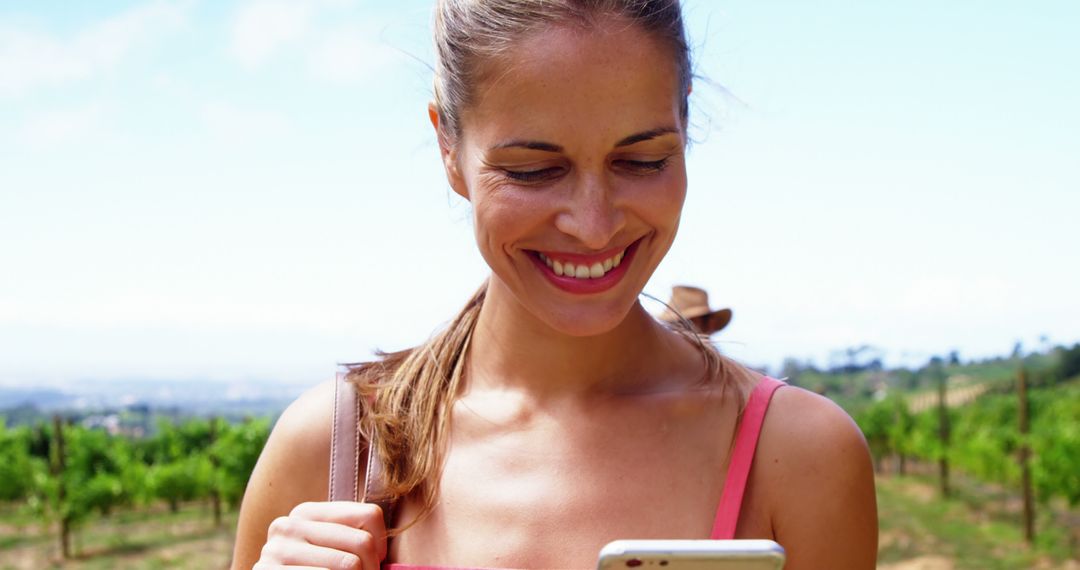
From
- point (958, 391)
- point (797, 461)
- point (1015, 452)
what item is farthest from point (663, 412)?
point (958, 391)

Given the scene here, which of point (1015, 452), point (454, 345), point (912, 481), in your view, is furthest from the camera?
point (912, 481)

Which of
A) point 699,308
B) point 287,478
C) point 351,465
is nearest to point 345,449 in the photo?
point 351,465

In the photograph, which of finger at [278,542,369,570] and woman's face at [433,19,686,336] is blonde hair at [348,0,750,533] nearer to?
woman's face at [433,19,686,336]

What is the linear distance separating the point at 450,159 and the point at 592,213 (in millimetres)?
280

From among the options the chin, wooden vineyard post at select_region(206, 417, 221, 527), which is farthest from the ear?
wooden vineyard post at select_region(206, 417, 221, 527)

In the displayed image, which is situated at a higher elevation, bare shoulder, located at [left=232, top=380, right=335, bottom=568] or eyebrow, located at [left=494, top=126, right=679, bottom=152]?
eyebrow, located at [left=494, top=126, right=679, bottom=152]

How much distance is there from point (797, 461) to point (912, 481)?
2318cm

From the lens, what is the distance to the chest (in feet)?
4.44

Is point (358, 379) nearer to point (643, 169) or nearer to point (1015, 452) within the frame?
point (643, 169)

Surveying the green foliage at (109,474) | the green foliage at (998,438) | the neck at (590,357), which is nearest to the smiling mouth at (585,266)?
the neck at (590,357)

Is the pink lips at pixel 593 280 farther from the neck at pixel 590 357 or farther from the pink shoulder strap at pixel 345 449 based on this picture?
the pink shoulder strap at pixel 345 449

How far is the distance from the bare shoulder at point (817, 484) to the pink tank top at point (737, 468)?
0.02 metres

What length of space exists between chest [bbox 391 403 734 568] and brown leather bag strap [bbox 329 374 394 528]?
55mm

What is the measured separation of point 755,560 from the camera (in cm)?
88
